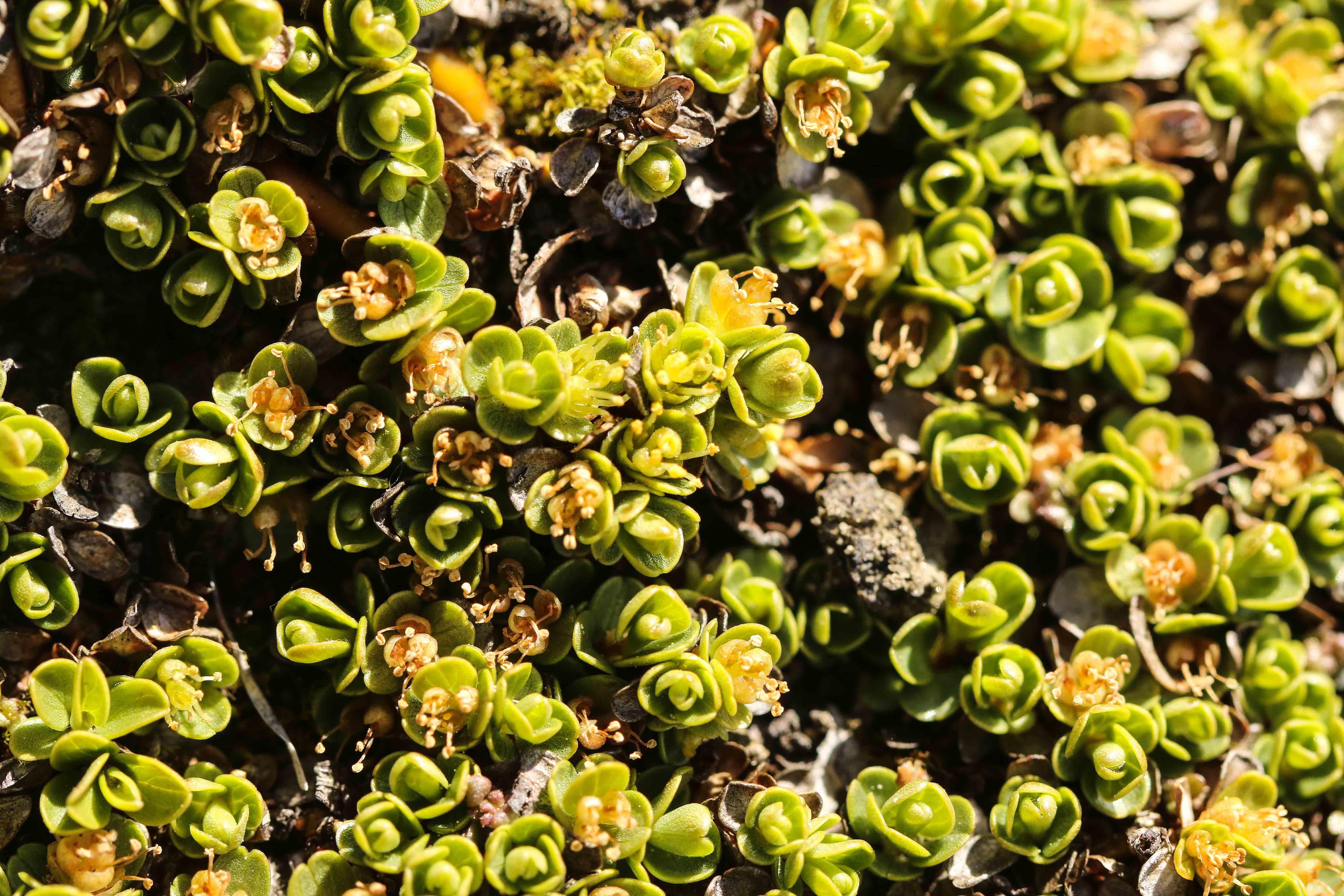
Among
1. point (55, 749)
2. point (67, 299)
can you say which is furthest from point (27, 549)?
point (67, 299)

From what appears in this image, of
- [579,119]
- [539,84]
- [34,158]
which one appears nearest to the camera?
[34,158]

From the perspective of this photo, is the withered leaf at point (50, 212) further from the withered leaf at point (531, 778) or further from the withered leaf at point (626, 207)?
the withered leaf at point (531, 778)

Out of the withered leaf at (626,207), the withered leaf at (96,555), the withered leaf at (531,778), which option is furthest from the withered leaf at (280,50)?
the withered leaf at (531,778)

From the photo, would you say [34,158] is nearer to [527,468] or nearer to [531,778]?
[527,468]

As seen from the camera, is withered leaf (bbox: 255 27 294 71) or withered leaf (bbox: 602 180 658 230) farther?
withered leaf (bbox: 602 180 658 230)

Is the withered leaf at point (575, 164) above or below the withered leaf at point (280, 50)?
below

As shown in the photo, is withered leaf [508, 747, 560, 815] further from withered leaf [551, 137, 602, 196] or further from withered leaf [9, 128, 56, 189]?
withered leaf [9, 128, 56, 189]

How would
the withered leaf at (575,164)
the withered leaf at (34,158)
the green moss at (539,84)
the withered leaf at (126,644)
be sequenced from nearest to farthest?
the withered leaf at (34,158) < the withered leaf at (126,644) < the withered leaf at (575,164) < the green moss at (539,84)

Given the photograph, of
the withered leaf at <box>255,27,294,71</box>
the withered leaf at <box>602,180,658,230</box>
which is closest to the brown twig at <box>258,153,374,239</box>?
the withered leaf at <box>255,27,294,71</box>

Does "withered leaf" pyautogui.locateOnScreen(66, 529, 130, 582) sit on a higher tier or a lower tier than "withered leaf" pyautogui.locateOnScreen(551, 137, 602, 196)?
lower

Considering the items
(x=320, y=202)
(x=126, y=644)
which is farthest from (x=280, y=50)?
(x=126, y=644)

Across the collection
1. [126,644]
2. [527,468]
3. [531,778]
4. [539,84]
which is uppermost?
[539,84]

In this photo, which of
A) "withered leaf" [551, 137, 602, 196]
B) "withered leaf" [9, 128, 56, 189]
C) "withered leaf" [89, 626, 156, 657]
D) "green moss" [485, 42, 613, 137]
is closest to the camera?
"withered leaf" [9, 128, 56, 189]

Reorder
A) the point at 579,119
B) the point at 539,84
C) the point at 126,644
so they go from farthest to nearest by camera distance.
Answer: the point at 539,84 → the point at 579,119 → the point at 126,644
